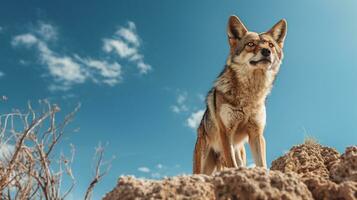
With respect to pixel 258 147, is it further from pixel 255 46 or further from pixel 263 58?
pixel 255 46

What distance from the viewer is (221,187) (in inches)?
123

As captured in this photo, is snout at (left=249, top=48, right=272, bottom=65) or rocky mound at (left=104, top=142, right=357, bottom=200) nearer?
rocky mound at (left=104, top=142, right=357, bottom=200)

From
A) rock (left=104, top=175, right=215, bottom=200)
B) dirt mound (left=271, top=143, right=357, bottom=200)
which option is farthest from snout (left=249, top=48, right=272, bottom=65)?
rock (left=104, top=175, right=215, bottom=200)

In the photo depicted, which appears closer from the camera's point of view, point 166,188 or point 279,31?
point 166,188

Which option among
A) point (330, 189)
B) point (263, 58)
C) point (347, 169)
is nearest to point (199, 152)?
point (263, 58)

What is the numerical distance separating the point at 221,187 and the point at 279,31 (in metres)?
5.64

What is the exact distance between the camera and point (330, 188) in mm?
3371

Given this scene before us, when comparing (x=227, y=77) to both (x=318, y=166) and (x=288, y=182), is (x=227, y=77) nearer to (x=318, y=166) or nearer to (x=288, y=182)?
(x=318, y=166)

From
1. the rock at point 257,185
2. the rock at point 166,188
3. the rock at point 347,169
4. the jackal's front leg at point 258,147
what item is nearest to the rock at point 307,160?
the jackal's front leg at point 258,147

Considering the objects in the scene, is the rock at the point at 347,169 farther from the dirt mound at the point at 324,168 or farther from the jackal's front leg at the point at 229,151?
the jackal's front leg at the point at 229,151

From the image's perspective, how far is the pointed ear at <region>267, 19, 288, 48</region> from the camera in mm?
7973

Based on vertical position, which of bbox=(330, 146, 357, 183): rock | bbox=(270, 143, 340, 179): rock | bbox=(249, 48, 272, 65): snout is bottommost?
bbox=(330, 146, 357, 183): rock

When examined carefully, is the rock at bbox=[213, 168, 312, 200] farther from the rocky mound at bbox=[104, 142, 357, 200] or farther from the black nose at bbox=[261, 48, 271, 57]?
the black nose at bbox=[261, 48, 271, 57]

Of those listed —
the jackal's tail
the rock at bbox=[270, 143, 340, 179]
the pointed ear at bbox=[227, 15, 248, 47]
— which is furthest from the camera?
the jackal's tail
